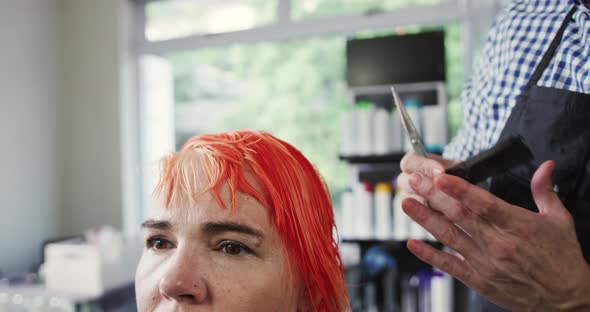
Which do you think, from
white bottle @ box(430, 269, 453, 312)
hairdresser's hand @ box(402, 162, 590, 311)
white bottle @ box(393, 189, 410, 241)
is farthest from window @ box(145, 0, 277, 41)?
hairdresser's hand @ box(402, 162, 590, 311)

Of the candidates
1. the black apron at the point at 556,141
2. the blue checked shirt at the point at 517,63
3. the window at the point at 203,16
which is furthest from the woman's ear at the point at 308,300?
the window at the point at 203,16

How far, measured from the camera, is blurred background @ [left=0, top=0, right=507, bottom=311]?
3.62m

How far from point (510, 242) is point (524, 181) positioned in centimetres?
40

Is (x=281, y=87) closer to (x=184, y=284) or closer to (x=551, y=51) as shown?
(x=551, y=51)

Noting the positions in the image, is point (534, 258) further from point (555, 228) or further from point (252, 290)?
point (252, 290)

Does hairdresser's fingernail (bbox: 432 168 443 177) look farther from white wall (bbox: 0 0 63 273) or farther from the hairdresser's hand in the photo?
white wall (bbox: 0 0 63 273)

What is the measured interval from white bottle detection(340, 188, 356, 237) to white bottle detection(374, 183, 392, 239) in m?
0.15

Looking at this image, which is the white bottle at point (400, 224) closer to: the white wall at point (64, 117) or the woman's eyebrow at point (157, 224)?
the woman's eyebrow at point (157, 224)

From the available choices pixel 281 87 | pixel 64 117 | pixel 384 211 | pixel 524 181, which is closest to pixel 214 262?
pixel 524 181

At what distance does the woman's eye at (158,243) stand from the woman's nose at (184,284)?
0.30 feet

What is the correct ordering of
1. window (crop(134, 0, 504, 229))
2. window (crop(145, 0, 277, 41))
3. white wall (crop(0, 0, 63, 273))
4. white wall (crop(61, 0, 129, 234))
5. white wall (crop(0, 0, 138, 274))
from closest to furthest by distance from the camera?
window (crop(134, 0, 504, 229)), white wall (crop(0, 0, 63, 273)), white wall (crop(0, 0, 138, 274)), window (crop(145, 0, 277, 41)), white wall (crop(61, 0, 129, 234))

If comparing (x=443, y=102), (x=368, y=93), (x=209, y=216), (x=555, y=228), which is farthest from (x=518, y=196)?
(x=368, y=93)

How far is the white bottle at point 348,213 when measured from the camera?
2.85m

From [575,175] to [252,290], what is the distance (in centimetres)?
73
